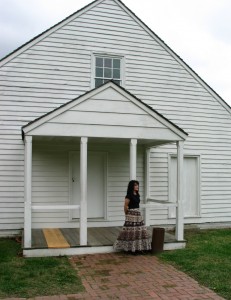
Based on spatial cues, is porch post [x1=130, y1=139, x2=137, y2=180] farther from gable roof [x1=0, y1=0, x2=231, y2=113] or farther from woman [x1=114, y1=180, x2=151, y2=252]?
gable roof [x1=0, y1=0, x2=231, y2=113]

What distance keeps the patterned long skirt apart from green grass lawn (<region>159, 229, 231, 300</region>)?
512 mm

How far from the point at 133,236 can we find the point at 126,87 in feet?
17.1

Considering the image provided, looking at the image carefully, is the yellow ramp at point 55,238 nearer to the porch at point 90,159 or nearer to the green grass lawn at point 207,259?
the porch at point 90,159

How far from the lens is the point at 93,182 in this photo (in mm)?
11938

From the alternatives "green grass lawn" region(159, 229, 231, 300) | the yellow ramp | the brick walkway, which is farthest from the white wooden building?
the brick walkway

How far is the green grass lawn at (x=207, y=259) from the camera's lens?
6807 millimetres

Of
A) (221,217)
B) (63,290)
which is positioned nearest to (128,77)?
(221,217)

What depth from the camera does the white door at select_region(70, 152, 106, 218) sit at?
11.7m

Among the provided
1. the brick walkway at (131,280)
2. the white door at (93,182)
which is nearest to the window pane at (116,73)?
the white door at (93,182)

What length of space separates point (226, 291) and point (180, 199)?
146 inches

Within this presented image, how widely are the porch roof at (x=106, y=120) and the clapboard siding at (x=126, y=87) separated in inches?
97.4

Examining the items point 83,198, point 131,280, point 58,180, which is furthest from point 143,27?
point 131,280

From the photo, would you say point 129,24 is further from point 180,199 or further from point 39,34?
point 180,199

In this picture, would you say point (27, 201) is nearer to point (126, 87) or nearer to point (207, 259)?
point (207, 259)
